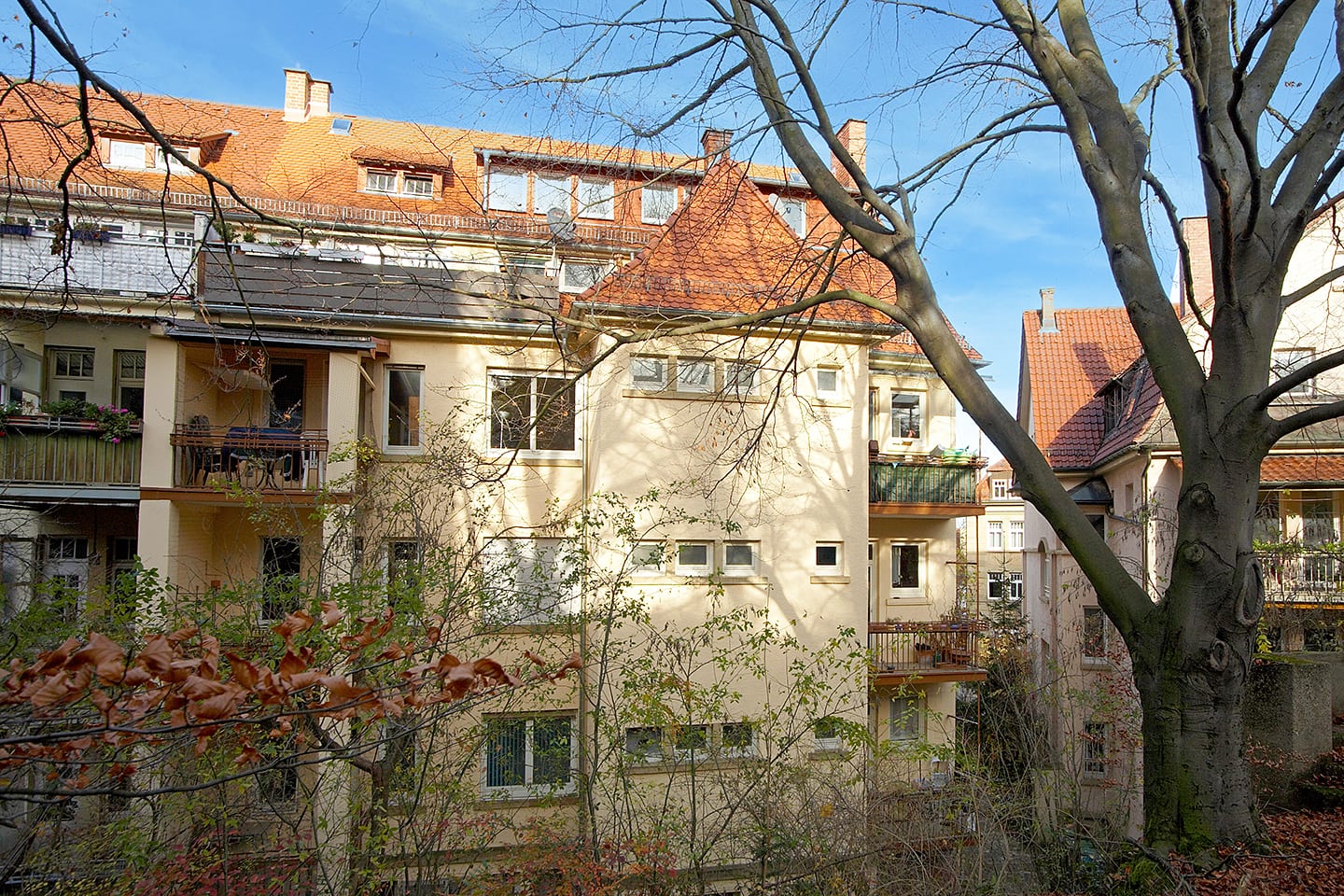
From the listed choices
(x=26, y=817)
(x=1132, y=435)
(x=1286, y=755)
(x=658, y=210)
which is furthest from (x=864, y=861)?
(x=1132, y=435)

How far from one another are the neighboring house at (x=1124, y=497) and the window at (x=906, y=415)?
12.5 ft

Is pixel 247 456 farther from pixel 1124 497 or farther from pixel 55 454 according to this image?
pixel 1124 497

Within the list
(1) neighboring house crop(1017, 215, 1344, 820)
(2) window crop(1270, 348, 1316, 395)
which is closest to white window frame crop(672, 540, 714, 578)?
(1) neighboring house crop(1017, 215, 1344, 820)

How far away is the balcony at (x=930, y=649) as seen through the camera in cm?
1304

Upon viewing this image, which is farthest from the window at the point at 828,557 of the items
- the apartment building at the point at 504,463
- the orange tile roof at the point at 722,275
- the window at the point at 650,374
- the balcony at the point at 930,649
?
the window at the point at 650,374

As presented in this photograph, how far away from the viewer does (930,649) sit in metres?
13.6

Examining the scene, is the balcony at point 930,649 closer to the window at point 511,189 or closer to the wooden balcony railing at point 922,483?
the wooden balcony railing at point 922,483

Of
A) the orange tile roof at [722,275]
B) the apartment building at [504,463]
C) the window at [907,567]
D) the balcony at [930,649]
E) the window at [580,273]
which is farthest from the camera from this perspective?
the window at [907,567]

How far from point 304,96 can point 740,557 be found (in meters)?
16.3

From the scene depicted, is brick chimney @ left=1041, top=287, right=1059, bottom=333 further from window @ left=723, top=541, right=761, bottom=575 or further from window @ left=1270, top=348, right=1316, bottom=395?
window @ left=723, top=541, right=761, bottom=575

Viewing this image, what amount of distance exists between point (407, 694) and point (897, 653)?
12.4 meters

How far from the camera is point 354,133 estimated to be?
18.9m

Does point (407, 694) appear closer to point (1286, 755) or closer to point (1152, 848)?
point (1152, 848)

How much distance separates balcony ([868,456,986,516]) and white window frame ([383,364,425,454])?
24.2 feet
